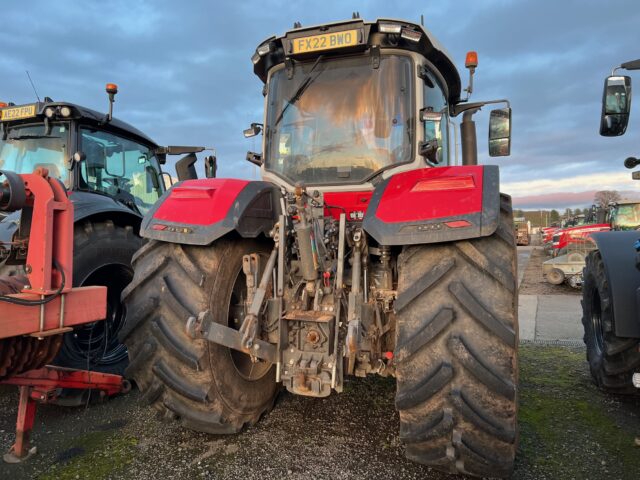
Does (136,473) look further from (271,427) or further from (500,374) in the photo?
(500,374)

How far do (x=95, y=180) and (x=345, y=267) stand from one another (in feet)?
10.2

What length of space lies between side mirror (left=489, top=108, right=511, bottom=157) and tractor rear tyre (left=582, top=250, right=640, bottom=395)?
119cm

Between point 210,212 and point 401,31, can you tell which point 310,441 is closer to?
point 210,212

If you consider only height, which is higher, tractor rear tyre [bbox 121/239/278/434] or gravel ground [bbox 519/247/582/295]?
tractor rear tyre [bbox 121/239/278/434]

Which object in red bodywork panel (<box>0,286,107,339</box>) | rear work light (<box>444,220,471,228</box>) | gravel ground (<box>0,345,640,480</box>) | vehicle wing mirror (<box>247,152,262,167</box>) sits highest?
vehicle wing mirror (<box>247,152,262,167</box>)

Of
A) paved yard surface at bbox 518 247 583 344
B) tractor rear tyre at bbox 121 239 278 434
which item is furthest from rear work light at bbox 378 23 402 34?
paved yard surface at bbox 518 247 583 344

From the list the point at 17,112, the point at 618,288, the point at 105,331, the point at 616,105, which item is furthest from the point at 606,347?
the point at 17,112

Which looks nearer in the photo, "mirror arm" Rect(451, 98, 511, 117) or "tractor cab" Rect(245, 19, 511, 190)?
"tractor cab" Rect(245, 19, 511, 190)

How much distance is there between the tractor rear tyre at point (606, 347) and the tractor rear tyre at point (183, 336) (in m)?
2.68

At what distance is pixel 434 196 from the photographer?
2213 mm

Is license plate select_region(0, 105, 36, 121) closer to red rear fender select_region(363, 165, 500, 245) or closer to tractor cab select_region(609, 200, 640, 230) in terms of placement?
red rear fender select_region(363, 165, 500, 245)

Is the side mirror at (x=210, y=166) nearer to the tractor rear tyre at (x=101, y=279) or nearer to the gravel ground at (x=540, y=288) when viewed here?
the tractor rear tyre at (x=101, y=279)

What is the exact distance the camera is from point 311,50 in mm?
2977

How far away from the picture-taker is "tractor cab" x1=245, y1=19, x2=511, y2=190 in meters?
2.95
